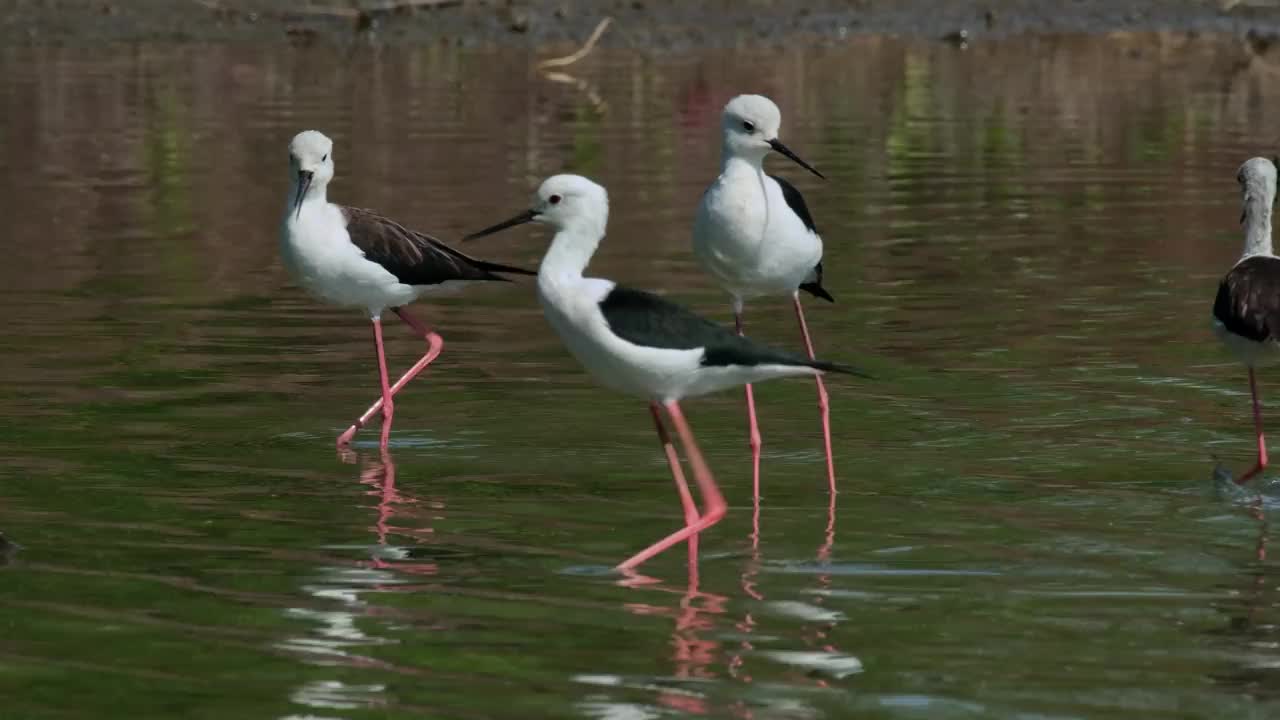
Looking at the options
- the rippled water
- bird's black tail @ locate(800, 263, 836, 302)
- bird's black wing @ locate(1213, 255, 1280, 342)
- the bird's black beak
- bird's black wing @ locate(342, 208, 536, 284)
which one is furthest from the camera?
bird's black wing @ locate(342, 208, 536, 284)

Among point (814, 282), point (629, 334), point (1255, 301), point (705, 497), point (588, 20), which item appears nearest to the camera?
point (629, 334)

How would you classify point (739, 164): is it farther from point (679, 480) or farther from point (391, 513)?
point (391, 513)

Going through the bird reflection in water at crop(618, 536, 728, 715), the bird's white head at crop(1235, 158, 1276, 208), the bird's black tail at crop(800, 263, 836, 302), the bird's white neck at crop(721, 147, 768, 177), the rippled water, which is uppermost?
the bird's white neck at crop(721, 147, 768, 177)

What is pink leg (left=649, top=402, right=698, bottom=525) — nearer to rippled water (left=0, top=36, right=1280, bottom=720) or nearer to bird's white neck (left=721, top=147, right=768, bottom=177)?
rippled water (left=0, top=36, right=1280, bottom=720)

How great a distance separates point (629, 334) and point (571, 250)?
37 centimetres

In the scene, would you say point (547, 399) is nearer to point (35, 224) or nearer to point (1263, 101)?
point (35, 224)

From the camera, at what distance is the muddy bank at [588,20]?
2512 cm

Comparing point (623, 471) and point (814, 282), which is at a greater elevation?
point (814, 282)

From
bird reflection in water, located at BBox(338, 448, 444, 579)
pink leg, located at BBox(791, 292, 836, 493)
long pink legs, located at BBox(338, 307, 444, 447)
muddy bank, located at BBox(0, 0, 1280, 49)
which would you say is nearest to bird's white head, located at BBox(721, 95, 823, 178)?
pink leg, located at BBox(791, 292, 836, 493)

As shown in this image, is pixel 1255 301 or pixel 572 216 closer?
pixel 572 216

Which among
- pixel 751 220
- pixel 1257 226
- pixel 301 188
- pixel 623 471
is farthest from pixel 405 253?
pixel 1257 226

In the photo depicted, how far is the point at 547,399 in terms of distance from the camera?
30.8 feet

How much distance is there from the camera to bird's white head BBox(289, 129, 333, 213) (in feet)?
29.2

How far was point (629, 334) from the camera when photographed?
6527 millimetres
